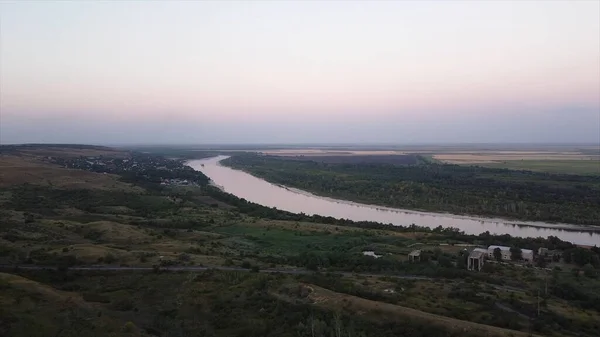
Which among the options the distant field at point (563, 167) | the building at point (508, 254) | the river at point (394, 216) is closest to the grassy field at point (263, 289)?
the building at point (508, 254)

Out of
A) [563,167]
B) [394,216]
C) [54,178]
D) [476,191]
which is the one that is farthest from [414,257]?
[563,167]

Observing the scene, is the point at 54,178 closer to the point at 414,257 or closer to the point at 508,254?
the point at 414,257

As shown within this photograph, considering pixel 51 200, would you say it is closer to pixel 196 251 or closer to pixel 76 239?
pixel 76 239

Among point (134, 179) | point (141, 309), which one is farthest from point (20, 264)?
point (134, 179)

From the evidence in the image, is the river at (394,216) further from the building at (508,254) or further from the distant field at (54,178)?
the distant field at (54,178)

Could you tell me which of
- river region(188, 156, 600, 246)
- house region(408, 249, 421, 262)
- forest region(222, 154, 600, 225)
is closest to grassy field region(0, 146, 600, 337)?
house region(408, 249, 421, 262)

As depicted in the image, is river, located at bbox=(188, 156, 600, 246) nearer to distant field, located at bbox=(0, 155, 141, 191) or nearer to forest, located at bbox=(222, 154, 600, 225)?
forest, located at bbox=(222, 154, 600, 225)
